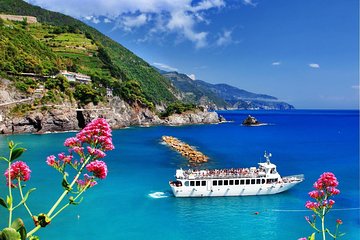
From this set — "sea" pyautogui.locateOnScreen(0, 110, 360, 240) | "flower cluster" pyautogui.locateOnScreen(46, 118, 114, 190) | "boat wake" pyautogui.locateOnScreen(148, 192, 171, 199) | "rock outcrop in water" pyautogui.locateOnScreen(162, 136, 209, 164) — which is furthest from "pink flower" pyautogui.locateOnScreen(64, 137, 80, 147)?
"rock outcrop in water" pyautogui.locateOnScreen(162, 136, 209, 164)

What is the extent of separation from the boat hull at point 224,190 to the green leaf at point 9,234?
38284 millimetres

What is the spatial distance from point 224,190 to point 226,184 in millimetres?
803

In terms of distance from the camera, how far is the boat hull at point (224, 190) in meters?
42.3

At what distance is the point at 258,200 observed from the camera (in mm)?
41938

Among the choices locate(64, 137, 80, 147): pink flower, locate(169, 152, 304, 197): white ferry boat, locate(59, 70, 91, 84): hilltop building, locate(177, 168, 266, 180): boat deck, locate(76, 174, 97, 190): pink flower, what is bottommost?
locate(169, 152, 304, 197): white ferry boat

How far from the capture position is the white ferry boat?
42469 millimetres

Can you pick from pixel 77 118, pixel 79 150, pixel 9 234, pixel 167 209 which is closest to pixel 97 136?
pixel 79 150

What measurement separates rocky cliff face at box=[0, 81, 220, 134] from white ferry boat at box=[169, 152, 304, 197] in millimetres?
51066

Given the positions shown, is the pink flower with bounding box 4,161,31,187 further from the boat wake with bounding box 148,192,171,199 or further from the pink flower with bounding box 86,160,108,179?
the boat wake with bounding box 148,192,171,199

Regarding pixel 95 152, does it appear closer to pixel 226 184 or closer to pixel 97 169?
pixel 97 169

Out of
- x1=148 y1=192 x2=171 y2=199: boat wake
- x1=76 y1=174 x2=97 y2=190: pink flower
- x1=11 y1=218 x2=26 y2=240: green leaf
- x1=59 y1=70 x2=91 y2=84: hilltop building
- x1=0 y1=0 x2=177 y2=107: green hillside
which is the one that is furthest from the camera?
x1=59 y1=70 x2=91 y2=84: hilltop building

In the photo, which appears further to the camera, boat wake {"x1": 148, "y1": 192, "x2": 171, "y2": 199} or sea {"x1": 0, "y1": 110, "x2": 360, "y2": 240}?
boat wake {"x1": 148, "y1": 192, "x2": 171, "y2": 199}

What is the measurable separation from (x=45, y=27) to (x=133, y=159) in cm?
13533

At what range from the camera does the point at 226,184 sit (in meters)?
43.1
